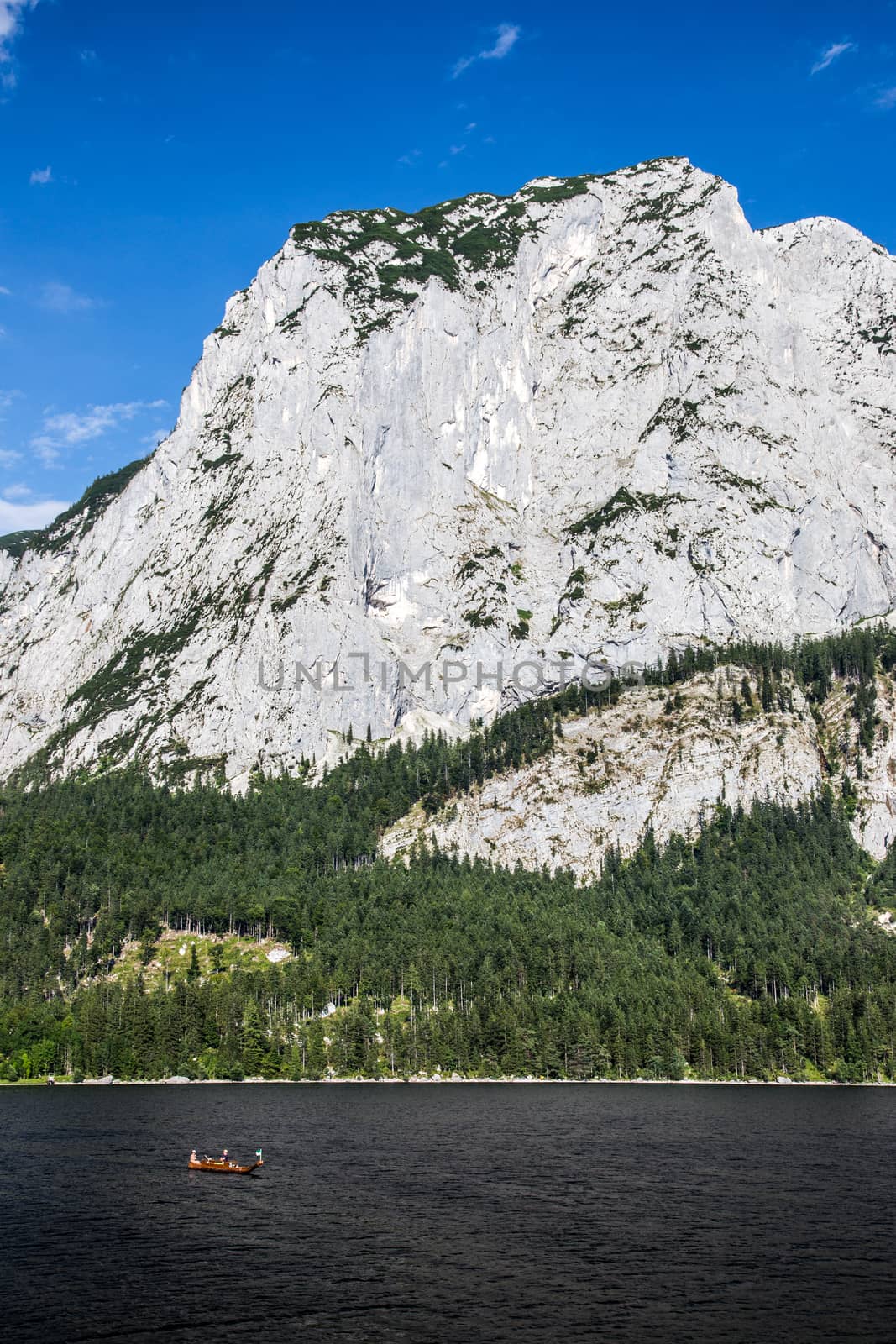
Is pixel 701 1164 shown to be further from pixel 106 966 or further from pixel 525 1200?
pixel 106 966

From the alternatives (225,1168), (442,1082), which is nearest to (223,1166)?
(225,1168)

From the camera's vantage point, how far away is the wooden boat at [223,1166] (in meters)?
85.9

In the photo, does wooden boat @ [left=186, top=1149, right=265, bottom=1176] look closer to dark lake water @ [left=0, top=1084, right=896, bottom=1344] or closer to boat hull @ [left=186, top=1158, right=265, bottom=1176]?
boat hull @ [left=186, top=1158, right=265, bottom=1176]

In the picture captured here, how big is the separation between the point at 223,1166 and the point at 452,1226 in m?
24.8

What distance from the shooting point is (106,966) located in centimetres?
19525

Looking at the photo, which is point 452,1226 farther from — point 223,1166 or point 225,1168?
point 223,1166

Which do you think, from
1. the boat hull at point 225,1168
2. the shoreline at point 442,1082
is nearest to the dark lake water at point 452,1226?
the boat hull at point 225,1168

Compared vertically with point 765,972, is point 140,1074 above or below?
below

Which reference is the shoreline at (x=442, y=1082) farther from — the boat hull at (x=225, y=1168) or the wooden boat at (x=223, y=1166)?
the boat hull at (x=225, y=1168)

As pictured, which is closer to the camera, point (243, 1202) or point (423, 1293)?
point (423, 1293)

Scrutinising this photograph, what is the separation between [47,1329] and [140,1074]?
116m

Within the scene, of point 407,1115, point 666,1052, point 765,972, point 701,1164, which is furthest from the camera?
point 765,972

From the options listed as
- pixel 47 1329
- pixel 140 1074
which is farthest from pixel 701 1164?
pixel 140 1074

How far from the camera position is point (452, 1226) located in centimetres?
6906
